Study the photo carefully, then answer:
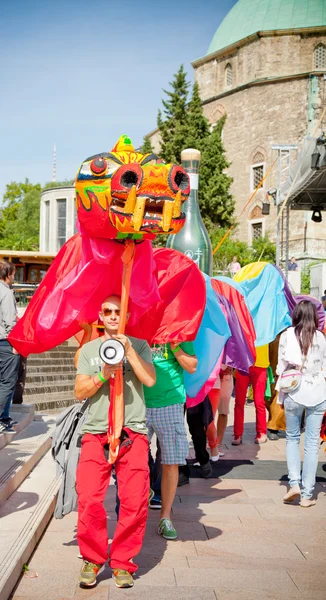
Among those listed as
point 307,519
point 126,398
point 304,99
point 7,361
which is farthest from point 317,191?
point 304,99

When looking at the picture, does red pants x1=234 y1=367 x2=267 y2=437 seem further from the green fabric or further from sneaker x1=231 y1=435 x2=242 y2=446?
the green fabric

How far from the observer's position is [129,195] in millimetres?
3881

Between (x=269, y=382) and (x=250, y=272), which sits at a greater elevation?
(x=250, y=272)

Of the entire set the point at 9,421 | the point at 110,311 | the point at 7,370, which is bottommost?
the point at 9,421

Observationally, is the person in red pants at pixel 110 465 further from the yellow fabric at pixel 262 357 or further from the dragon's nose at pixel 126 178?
the yellow fabric at pixel 262 357

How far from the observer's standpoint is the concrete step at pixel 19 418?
734 centimetres

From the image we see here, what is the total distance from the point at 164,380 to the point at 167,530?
104cm

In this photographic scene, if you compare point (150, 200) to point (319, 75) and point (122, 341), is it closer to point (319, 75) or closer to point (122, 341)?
point (122, 341)

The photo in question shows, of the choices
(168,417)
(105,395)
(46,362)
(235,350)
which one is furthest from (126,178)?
(46,362)

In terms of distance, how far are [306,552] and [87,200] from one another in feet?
8.95

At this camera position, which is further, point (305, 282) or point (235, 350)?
point (305, 282)

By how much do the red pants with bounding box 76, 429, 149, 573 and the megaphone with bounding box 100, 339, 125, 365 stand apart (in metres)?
0.52

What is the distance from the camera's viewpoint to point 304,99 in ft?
137

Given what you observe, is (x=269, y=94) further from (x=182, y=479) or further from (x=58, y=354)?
(x=182, y=479)
